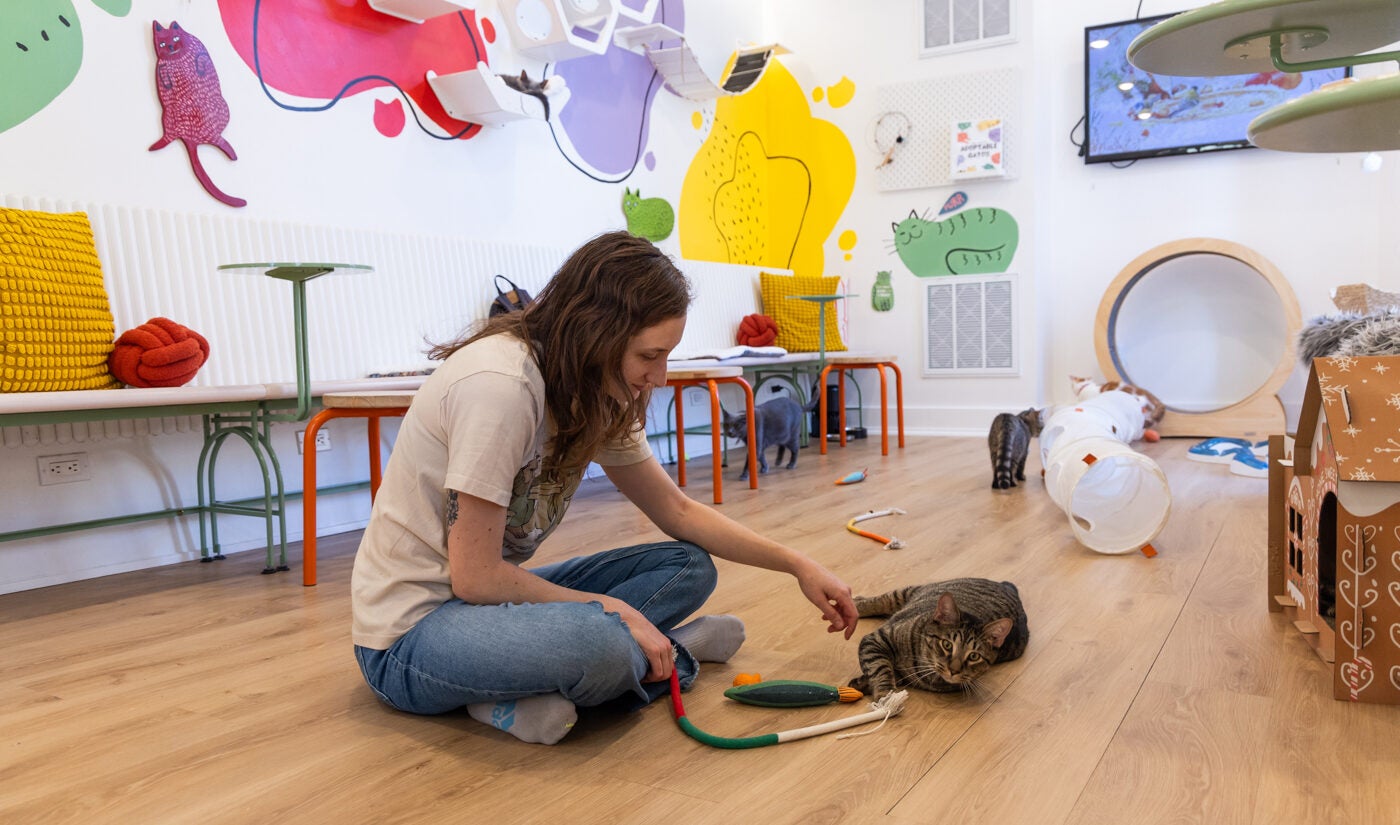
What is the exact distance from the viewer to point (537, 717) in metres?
1.46

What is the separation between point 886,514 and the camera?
131 inches

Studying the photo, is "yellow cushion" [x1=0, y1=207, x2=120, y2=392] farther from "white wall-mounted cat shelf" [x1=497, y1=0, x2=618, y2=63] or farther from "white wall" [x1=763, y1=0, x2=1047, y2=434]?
"white wall" [x1=763, y1=0, x2=1047, y2=434]

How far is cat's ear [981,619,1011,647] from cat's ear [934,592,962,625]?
1.9 inches

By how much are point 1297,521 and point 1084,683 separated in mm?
633

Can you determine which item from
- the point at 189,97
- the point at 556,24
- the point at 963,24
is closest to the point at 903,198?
the point at 963,24

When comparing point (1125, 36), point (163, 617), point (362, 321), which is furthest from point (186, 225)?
point (1125, 36)

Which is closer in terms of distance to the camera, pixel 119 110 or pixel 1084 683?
pixel 1084 683

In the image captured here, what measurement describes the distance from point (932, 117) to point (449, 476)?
542 centimetres

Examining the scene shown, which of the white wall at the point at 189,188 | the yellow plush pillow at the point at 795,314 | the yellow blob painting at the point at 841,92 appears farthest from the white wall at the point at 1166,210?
the white wall at the point at 189,188

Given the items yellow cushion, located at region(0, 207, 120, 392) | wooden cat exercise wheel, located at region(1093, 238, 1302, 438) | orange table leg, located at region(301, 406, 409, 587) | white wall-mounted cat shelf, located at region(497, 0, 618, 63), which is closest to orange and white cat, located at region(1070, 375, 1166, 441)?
wooden cat exercise wheel, located at region(1093, 238, 1302, 438)

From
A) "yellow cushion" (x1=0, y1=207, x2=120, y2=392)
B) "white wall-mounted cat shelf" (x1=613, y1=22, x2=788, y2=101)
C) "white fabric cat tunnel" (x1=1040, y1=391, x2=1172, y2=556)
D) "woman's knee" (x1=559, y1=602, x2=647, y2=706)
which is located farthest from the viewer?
"white wall-mounted cat shelf" (x1=613, y1=22, x2=788, y2=101)

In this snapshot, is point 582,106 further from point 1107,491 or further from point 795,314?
point 1107,491

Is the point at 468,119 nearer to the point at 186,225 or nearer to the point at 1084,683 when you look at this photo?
the point at 186,225

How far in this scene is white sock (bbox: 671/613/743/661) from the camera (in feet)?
5.84
